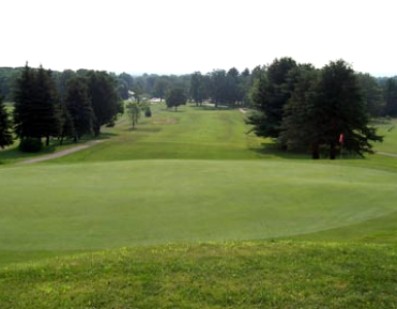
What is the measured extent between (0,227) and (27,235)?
1.26 m

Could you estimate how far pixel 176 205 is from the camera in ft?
48.9

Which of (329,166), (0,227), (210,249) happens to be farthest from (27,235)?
(329,166)

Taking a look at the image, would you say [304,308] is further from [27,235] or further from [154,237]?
[27,235]

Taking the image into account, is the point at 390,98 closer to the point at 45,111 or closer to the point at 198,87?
the point at 198,87

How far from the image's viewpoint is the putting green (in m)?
12.4

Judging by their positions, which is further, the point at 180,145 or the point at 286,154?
the point at 180,145

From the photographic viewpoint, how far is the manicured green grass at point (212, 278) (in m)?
7.47

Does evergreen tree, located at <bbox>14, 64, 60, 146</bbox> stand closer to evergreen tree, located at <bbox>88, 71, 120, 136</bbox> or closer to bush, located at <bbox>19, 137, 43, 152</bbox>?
bush, located at <bbox>19, 137, 43, 152</bbox>

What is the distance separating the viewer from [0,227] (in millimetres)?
13141

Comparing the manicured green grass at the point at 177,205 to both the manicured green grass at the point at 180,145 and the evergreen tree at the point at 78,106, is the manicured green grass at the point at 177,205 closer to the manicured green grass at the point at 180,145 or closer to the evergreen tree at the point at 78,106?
the manicured green grass at the point at 180,145

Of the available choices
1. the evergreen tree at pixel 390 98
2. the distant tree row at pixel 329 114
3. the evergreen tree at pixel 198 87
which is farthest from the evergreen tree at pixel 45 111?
the evergreen tree at pixel 198 87

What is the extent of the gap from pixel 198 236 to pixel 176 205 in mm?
2875

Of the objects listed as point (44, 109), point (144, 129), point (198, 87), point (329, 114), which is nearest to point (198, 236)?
point (329, 114)

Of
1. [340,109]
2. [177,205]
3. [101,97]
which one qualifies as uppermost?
[101,97]
